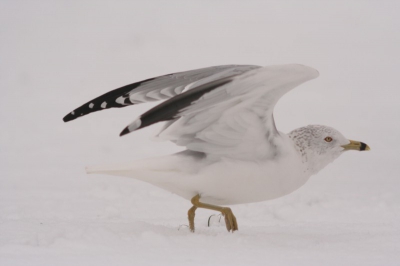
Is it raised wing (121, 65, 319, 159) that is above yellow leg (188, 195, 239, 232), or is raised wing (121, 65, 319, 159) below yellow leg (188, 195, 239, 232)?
above

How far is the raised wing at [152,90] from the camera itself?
11.7ft

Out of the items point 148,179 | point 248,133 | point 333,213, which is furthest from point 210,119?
point 333,213

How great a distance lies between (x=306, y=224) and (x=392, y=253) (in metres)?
1.44

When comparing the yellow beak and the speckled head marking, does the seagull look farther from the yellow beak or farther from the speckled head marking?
the yellow beak

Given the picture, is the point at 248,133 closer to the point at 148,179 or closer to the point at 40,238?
the point at 148,179

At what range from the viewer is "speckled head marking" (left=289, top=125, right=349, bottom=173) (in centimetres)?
392

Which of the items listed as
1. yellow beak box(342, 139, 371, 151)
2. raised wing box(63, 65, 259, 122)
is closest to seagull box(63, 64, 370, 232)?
raised wing box(63, 65, 259, 122)

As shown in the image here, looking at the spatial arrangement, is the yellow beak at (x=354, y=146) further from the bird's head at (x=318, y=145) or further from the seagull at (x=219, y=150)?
the seagull at (x=219, y=150)

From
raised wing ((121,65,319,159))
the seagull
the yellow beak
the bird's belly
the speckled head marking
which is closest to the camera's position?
raised wing ((121,65,319,159))

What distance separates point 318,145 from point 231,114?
0.76 meters

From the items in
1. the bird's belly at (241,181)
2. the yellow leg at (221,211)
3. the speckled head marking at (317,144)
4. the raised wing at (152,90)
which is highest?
the raised wing at (152,90)

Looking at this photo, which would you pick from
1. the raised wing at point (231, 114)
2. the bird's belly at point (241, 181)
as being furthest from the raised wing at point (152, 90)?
the bird's belly at point (241, 181)

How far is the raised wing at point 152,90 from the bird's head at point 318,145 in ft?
2.09

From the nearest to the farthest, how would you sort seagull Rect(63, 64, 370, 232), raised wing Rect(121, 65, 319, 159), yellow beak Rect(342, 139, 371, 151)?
raised wing Rect(121, 65, 319, 159), seagull Rect(63, 64, 370, 232), yellow beak Rect(342, 139, 371, 151)
